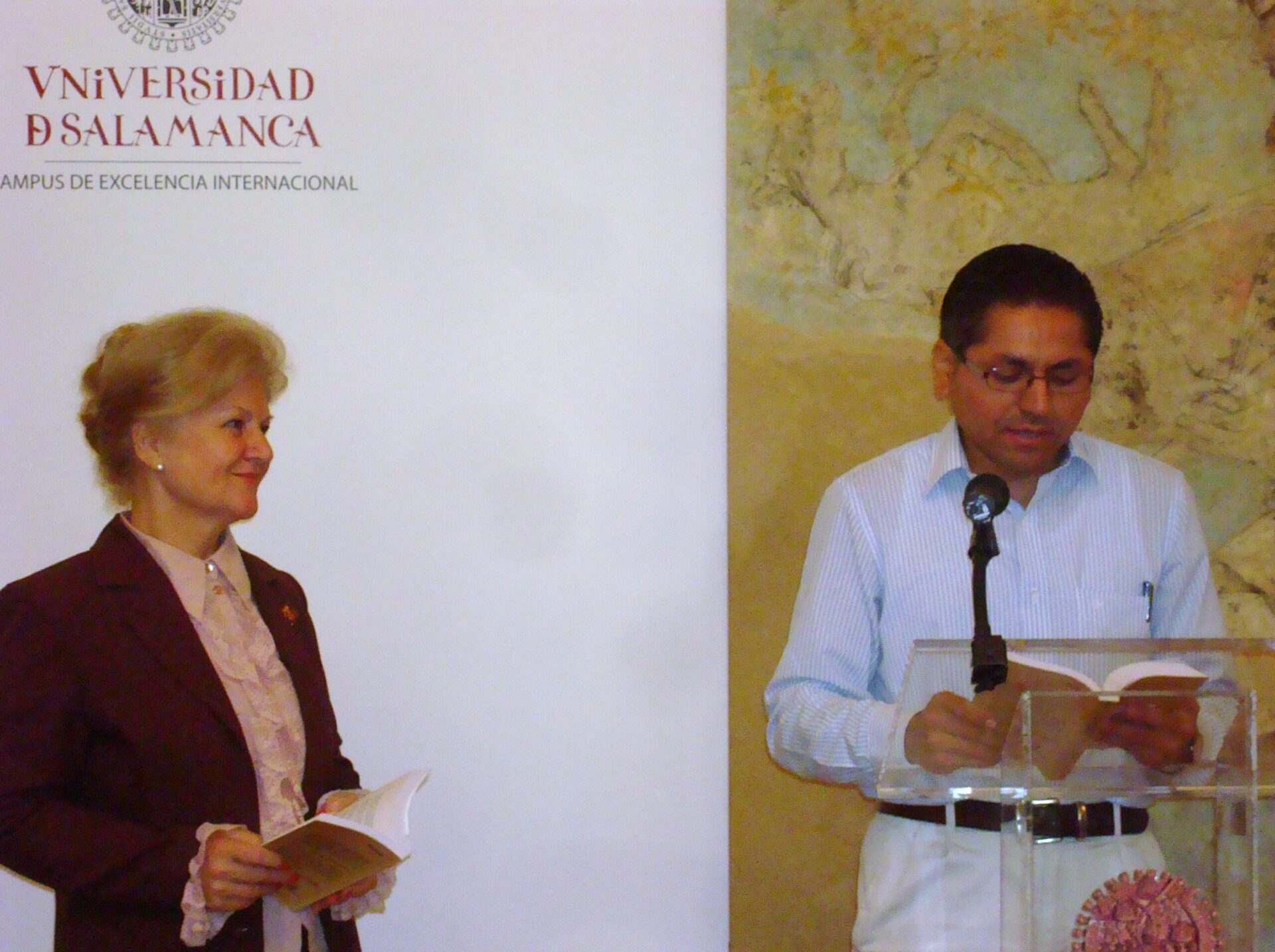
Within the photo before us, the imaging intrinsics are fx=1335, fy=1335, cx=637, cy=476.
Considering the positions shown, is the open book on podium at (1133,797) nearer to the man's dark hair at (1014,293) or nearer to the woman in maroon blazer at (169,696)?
the man's dark hair at (1014,293)

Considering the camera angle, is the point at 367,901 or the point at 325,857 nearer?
the point at 325,857

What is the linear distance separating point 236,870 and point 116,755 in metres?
0.32

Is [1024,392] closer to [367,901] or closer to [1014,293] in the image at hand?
[1014,293]

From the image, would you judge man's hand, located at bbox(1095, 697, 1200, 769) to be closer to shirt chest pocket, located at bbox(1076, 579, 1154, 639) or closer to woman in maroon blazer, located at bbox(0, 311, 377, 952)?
shirt chest pocket, located at bbox(1076, 579, 1154, 639)

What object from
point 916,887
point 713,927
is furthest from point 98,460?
point 916,887

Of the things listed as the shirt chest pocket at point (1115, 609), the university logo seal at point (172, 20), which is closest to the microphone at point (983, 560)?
the shirt chest pocket at point (1115, 609)

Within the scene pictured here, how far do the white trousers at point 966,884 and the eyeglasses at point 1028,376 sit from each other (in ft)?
2.64

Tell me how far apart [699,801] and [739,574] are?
0.51m

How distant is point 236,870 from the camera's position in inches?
85.5

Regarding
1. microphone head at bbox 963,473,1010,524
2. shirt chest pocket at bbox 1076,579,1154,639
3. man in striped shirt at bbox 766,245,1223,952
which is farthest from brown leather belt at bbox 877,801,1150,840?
shirt chest pocket at bbox 1076,579,1154,639

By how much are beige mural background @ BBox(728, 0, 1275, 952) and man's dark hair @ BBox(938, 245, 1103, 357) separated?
1.35 ft

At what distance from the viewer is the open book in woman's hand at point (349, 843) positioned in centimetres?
193

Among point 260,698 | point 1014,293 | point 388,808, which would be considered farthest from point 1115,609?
point 260,698

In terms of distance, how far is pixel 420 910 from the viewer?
291cm
